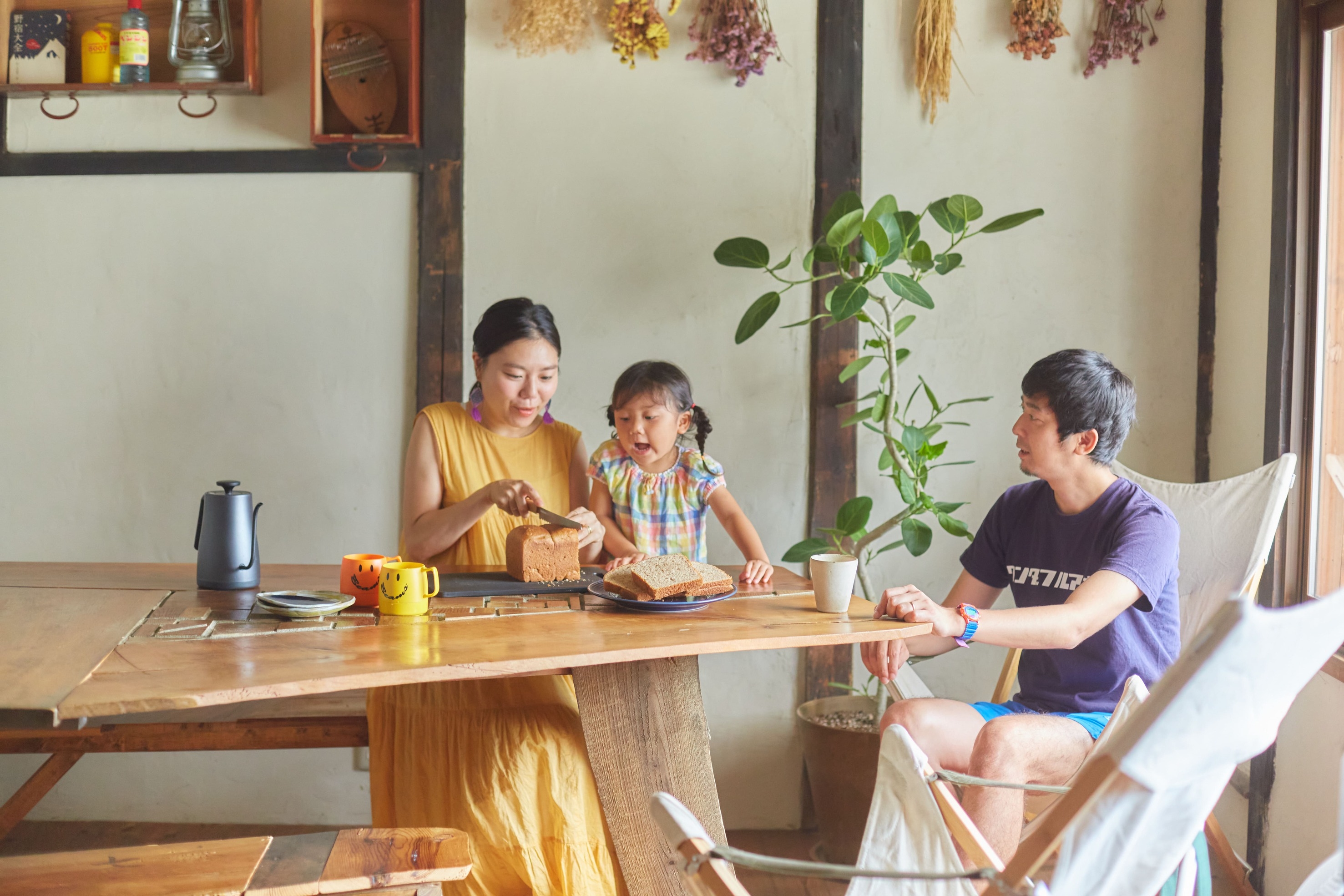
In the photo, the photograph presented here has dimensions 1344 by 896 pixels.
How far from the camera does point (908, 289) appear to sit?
261cm

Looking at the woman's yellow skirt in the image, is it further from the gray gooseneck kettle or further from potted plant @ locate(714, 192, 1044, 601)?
potted plant @ locate(714, 192, 1044, 601)

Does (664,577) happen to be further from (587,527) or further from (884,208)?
(884,208)

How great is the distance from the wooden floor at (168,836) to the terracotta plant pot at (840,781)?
0.11m

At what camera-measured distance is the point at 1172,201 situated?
294 cm

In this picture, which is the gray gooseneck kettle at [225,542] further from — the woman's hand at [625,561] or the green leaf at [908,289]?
the green leaf at [908,289]

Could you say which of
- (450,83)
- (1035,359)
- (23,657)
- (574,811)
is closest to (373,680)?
(23,657)

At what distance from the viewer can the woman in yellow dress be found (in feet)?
6.25

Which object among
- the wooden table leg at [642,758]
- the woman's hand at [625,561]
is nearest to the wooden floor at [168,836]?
the wooden table leg at [642,758]

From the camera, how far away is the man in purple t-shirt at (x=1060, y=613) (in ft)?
5.87

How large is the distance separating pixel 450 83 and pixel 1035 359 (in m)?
1.90

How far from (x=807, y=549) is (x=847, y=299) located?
2.21ft

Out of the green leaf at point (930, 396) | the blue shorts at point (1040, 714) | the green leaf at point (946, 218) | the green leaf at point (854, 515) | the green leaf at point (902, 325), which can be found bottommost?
the blue shorts at point (1040, 714)

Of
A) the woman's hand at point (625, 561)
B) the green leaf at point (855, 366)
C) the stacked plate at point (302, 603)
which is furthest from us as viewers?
the green leaf at point (855, 366)

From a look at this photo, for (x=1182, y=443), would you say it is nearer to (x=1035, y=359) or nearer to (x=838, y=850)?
(x=1035, y=359)
